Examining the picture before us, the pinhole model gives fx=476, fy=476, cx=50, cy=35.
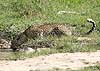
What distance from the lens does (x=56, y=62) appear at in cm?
977

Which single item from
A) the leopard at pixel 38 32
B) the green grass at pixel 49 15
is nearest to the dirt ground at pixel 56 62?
the green grass at pixel 49 15

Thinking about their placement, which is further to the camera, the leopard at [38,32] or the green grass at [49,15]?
the green grass at [49,15]

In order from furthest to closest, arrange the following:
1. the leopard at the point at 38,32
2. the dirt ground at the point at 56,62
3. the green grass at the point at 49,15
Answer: the green grass at the point at 49,15 → the leopard at the point at 38,32 → the dirt ground at the point at 56,62

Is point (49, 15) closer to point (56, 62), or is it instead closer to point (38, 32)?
point (38, 32)

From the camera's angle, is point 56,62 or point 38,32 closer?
point 56,62

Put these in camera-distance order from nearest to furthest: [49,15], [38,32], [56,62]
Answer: [56,62] < [38,32] < [49,15]

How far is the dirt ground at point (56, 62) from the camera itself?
9.40 meters

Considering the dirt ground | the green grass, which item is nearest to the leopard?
the green grass

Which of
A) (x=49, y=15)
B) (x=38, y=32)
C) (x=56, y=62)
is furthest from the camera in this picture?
(x=49, y=15)

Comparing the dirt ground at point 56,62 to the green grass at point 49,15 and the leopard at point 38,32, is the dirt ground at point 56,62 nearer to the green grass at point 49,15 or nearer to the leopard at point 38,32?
the green grass at point 49,15

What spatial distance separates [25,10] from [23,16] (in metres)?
0.40

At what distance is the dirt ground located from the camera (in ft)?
30.8

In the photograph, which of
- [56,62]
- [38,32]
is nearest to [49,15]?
[38,32]

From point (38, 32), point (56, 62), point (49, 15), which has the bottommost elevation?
point (56, 62)
